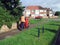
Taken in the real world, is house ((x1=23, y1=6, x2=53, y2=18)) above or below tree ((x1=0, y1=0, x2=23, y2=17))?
below

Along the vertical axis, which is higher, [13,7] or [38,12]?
[13,7]

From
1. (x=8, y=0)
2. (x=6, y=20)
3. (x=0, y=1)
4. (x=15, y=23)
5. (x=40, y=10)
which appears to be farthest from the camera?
(x=40, y=10)

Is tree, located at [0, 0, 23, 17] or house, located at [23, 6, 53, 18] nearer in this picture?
tree, located at [0, 0, 23, 17]

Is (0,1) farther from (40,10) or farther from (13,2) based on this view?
(40,10)

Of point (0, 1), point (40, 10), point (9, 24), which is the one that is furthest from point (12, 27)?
point (40, 10)

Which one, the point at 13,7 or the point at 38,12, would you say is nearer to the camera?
the point at 13,7

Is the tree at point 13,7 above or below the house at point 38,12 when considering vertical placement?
Result: above

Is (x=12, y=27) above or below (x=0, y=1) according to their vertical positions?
below

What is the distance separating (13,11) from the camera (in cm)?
3550

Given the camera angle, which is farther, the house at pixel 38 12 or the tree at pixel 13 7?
the house at pixel 38 12

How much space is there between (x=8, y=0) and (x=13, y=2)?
0.91 meters

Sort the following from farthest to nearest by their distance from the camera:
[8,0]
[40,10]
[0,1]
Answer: [40,10]
[8,0]
[0,1]

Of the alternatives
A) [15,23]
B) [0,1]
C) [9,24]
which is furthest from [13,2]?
[9,24]

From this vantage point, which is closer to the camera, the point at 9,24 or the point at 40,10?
the point at 9,24
